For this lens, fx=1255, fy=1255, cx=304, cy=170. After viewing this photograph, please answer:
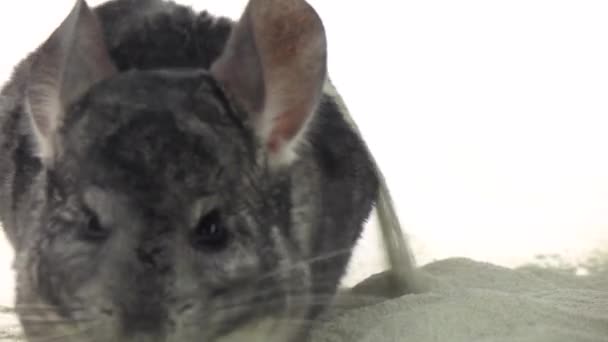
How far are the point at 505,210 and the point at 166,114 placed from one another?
6.00ft

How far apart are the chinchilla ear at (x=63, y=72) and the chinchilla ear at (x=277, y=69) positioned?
21 cm

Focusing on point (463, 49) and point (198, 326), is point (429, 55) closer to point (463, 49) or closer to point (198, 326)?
point (463, 49)

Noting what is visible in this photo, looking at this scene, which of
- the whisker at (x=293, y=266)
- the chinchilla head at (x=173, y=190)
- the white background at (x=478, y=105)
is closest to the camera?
the chinchilla head at (x=173, y=190)

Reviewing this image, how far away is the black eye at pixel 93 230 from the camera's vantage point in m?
1.94

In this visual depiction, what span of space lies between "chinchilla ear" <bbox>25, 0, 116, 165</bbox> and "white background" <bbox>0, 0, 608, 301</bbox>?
1.46m

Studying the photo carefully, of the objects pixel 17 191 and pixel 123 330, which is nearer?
pixel 123 330

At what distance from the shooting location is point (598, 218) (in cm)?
367

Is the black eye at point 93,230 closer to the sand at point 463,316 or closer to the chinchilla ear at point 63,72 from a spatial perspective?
the chinchilla ear at point 63,72

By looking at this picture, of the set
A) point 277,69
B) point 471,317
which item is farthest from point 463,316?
point 277,69

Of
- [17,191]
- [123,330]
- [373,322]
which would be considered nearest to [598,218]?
[373,322]

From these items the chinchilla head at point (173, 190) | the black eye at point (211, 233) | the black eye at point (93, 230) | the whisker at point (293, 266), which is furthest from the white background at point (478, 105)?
the black eye at point (93, 230)

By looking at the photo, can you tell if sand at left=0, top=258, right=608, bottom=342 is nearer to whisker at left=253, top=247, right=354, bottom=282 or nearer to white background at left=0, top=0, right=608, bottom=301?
whisker at left=253, top=247, right=354, bottom=282

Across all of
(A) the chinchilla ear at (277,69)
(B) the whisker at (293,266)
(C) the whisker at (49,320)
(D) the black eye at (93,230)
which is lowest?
(C) the whisker at (49,320)

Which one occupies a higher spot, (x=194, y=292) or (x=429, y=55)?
(x=429, y=55)
